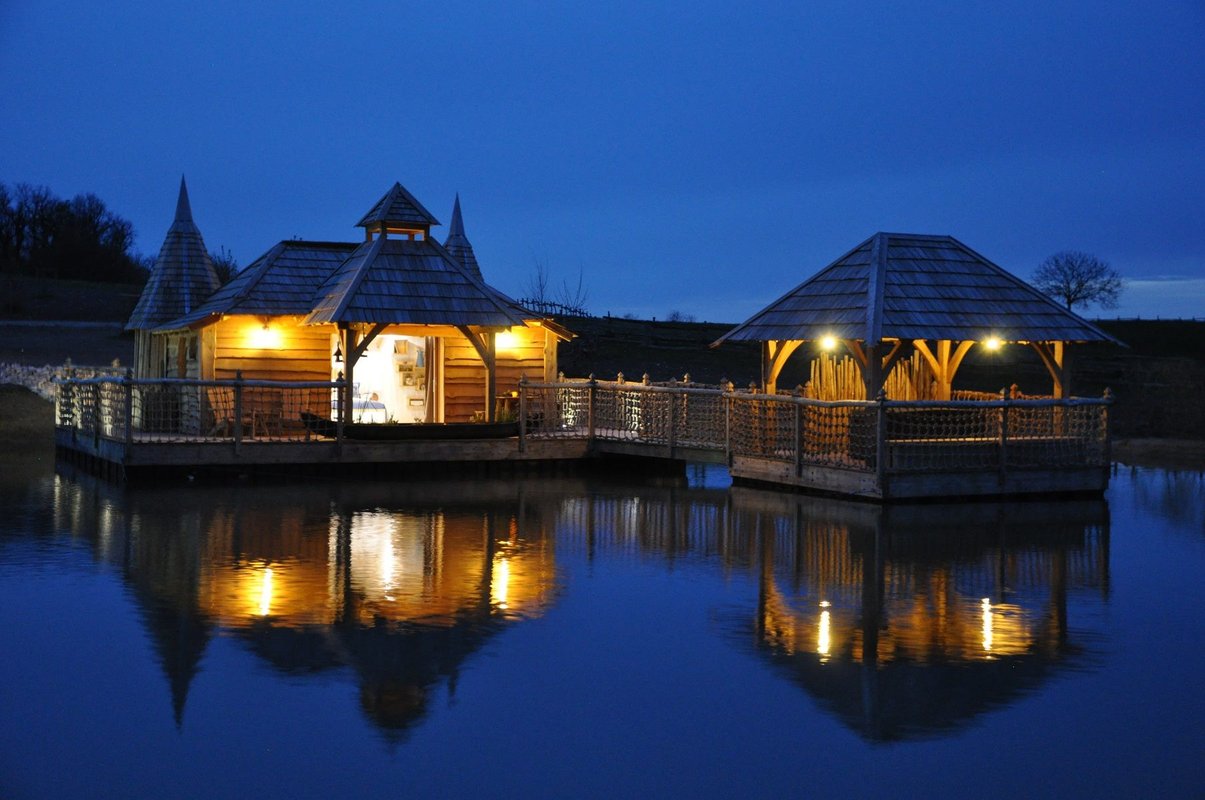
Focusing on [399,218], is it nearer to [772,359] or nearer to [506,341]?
[506,341]

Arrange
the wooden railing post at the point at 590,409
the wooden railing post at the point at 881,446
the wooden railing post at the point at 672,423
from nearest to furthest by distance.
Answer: the wooden railing post at the point at 881,446 < the wooden railing post at the point at 672,423 < the wooden railing post at the point at 590,409

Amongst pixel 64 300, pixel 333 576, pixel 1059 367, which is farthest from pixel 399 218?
pixel 64 300

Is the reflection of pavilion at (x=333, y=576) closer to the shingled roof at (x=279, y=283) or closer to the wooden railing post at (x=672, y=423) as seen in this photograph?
the wooden railing post at (x=672, y=423)

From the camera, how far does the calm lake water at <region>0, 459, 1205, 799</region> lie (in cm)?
676

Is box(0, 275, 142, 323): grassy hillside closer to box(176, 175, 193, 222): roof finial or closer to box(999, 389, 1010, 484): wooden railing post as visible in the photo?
box(176, 175, 193, 222): roof finial

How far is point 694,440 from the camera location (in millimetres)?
21422

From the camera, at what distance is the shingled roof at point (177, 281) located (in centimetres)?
2748

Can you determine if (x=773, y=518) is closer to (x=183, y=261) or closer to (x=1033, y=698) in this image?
(x=1033, y=698)

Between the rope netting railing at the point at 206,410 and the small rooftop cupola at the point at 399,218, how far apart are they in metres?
3.09

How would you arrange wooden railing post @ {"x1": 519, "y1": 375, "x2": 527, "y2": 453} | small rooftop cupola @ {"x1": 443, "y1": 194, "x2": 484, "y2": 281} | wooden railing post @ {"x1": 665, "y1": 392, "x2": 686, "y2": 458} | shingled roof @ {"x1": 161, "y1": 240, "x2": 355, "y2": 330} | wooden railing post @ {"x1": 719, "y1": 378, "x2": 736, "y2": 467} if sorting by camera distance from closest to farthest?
wooden railing post @ {"x1": 719, "y1": 378, "x2": 736, "y2": 467}
wooden railing post @ {"x1": 665, "y1": 392, "x2": 686, "y2": 458}
wooden railing post @ {"x1": 519, "y1": 375, "x2": 527, "y2": 453}
shingled roof @ {"x1": 161, "y1": 240, "x2": 355, "y2": 330}
small rooftop cupola @ {"x1": 443, "y1": 194, "x2": 484, "y2": 281}

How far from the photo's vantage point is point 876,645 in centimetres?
935

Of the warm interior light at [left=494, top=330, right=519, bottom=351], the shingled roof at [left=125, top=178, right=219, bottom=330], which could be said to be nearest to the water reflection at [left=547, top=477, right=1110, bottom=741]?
the warm interior light at [left=494, top=330, right=519, bottom=351]

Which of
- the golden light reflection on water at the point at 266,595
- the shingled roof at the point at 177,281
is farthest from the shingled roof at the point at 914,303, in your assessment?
the shingled roof at the point at 177,281

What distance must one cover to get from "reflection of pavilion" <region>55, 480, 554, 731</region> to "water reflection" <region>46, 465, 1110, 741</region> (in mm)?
31
